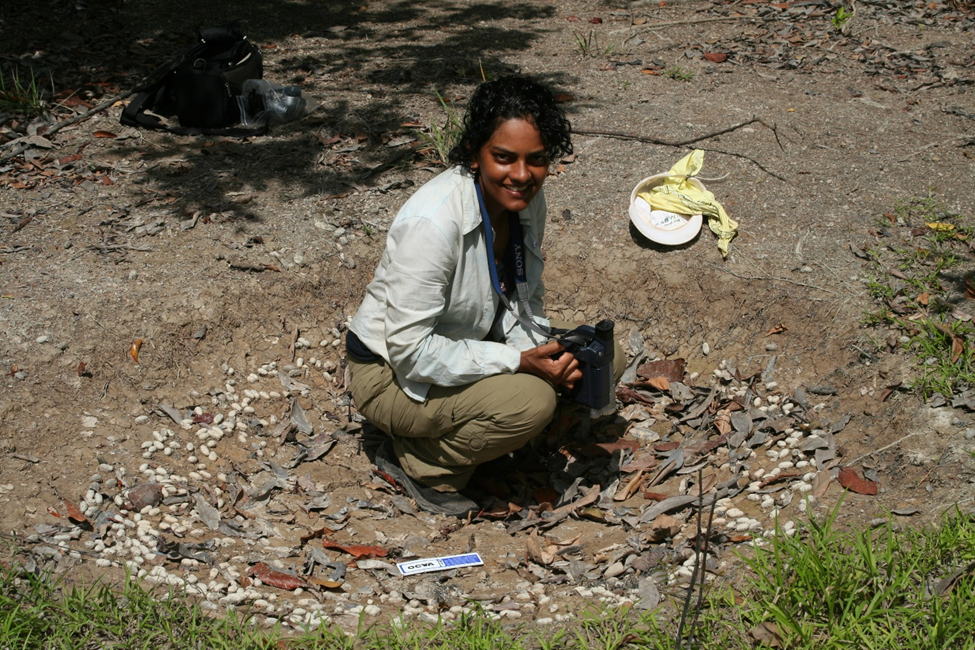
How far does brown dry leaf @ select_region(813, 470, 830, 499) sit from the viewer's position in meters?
3.03

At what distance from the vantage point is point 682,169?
A: 457 centimetres

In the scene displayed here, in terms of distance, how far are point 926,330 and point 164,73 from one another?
187 inches

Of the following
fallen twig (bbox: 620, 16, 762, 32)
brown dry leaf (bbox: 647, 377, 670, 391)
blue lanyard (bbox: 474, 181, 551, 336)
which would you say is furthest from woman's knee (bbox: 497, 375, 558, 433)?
fallen twig (bbox: 620, 16, 762, 32)

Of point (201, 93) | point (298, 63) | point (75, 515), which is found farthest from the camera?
point (298, 63)

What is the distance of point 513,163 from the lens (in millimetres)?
2828

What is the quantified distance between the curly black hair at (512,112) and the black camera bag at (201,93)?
278cm

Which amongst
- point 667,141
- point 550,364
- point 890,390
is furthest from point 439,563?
point 667,141

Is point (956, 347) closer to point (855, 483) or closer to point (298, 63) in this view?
point (855, 483)

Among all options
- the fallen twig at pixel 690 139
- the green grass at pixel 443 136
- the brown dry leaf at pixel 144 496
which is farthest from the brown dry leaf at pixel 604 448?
the fallen twig at pixel 690 139

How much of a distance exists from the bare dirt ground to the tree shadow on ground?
1.2 inches

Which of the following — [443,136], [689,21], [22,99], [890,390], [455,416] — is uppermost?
[689,21]

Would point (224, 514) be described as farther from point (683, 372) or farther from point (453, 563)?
point (683, 372)

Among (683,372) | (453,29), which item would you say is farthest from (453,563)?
(453,29)

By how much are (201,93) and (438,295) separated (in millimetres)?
3104
